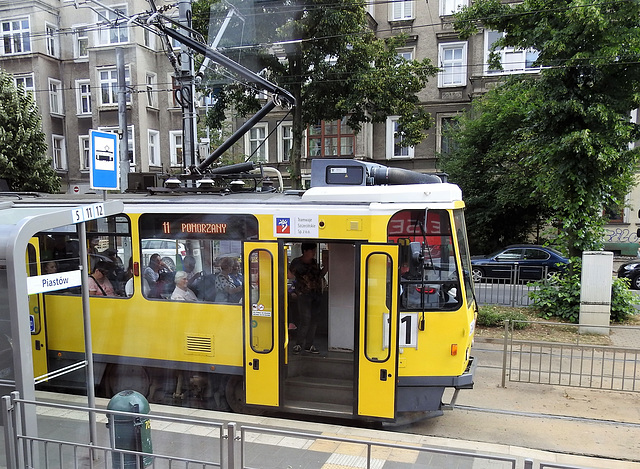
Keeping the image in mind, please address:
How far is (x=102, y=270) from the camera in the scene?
6.54 meters

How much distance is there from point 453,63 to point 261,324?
75.5 ft

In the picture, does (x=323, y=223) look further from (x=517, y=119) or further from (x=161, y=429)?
(x=517, y=119)

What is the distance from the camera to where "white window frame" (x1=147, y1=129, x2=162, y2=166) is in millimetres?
26048

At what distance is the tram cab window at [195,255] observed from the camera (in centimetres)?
608

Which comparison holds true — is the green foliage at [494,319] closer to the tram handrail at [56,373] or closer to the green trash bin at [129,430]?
the green trash bin at [129,430]

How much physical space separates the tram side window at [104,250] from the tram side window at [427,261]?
340 centimetres

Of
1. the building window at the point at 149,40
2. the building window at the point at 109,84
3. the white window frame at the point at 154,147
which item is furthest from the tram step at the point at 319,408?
the building window at the point at 149,40

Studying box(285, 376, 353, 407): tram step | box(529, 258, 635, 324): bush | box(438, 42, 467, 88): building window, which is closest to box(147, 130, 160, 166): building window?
box(438, 42, 467, 88): building window

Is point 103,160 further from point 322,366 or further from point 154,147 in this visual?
point 154,147

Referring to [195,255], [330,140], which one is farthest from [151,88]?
[195,255]

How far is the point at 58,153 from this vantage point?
26391 millimetres

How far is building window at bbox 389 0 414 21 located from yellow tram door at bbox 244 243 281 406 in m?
22.9

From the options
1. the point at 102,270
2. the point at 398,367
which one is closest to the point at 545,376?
the point at 398,367

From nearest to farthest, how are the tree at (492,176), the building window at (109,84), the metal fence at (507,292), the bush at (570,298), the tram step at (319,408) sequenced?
the tram step at (319,408) < the bush at (570,298) < the metal fence at (507,292) < the tree at (492,176) < the building window at (109,84)
